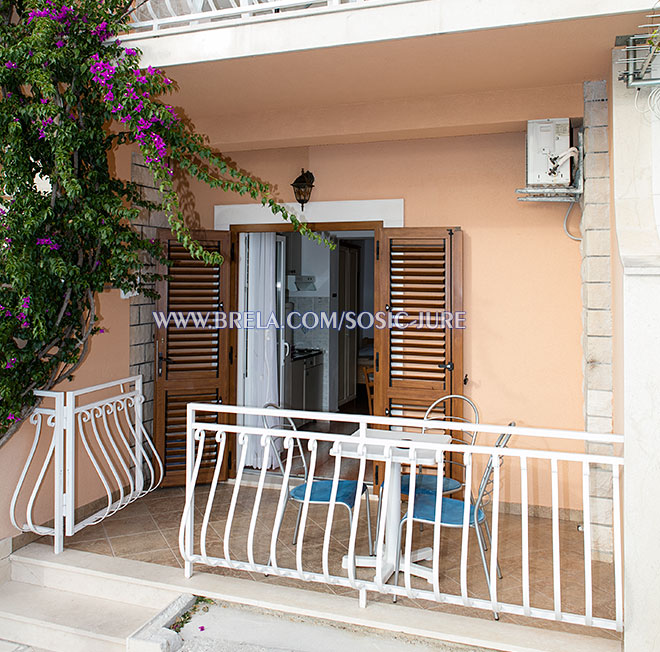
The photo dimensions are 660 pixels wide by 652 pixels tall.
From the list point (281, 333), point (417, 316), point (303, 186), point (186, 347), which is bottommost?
point (186, 347)

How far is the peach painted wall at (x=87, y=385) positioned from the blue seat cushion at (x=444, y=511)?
236 cm

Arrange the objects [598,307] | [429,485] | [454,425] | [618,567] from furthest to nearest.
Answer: [429,485] < [598,307] < [454,425] < [618,567]

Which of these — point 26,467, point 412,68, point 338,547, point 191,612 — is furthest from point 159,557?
point 412,68

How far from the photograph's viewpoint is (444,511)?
11.0ft

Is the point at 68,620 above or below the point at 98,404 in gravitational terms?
below

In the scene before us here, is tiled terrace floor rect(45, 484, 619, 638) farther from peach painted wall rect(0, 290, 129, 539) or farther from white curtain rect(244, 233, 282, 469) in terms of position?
white curtain rect(244, 233, 282, 469)

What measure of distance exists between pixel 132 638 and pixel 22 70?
288 cm

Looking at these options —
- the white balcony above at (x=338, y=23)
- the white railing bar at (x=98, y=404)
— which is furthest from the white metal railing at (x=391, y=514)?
the white balcony above at (x=338, y=23)

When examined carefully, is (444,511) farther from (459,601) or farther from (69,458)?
(69,458)

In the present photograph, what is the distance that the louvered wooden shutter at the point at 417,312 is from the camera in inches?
180

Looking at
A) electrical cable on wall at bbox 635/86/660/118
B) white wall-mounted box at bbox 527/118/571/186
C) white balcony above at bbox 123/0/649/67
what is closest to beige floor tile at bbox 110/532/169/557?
white balcony above at bbox 123/0/649/67

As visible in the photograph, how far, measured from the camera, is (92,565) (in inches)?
134

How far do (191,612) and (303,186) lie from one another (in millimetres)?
3226

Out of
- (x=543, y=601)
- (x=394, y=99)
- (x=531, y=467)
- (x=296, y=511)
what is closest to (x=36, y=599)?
(x=296, y=511)
